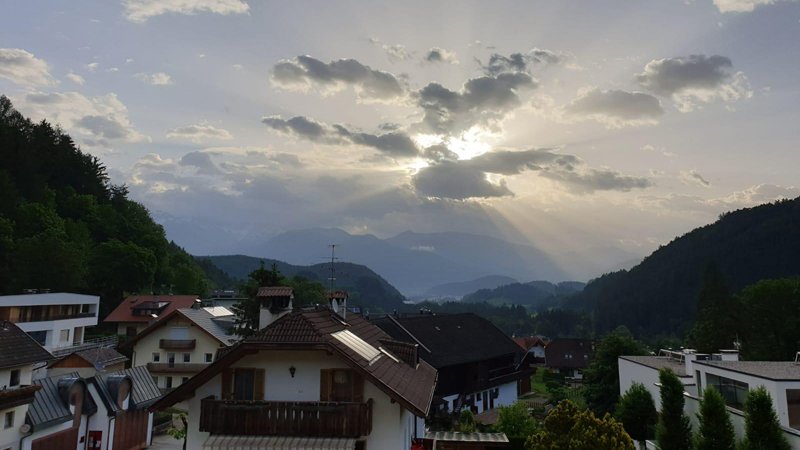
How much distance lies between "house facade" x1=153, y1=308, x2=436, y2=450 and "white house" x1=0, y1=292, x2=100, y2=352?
150ft

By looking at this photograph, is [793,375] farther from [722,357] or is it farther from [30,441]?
[30,441]

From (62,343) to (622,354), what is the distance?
59.8 metres

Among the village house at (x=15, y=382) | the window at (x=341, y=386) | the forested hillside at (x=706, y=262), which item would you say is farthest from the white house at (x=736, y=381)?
the forested hillside at (x=706, y=262)

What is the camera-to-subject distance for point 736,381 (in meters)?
24.8

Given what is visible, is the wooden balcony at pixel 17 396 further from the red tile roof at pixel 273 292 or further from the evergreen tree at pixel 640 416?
the evergreen tree at pixel 640 416

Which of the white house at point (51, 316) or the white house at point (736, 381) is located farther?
the white house at point (51, 316)

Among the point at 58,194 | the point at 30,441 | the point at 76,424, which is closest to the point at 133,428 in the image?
the point at 76,424

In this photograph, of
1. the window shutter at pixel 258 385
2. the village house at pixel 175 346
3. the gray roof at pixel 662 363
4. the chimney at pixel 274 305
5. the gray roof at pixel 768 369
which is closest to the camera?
the window shutter at pixel 258 385

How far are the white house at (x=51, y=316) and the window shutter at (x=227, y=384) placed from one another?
150ft

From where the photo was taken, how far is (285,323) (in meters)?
20.4

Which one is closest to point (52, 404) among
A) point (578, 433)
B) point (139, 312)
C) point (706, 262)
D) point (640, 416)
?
point (578, 433)


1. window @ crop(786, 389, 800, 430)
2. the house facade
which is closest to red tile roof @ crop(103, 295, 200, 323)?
the house facade

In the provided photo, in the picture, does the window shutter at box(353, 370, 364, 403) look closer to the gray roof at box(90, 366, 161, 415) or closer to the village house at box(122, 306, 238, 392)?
the gray roof at box(90, 366, 161, 415)

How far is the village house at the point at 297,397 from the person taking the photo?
60.2 ft
